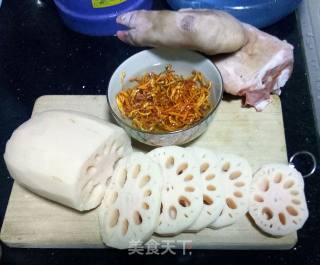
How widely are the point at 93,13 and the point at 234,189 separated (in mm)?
649

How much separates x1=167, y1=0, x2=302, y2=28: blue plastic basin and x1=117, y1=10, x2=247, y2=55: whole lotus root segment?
202mm

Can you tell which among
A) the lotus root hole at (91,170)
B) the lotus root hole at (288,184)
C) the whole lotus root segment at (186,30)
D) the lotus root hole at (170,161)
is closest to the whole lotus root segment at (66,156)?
the lotus root hole at (91,170)

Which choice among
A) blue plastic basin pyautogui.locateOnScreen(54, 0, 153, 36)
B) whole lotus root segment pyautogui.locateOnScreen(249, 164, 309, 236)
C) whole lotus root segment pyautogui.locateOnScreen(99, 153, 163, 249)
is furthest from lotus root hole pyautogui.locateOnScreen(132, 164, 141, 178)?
blue plastic basin pyautogui.locateOnScreen(54, 0, 153, 36)

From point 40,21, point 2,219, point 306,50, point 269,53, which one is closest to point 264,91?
point 269,53

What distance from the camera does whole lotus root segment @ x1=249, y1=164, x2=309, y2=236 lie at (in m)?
0.77

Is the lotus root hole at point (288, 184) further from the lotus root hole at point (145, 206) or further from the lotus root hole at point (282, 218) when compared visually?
the lotus root hole at point (145, 206)

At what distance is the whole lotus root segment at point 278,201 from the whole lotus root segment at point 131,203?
0.19 meters

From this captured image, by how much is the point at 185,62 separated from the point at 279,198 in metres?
0.36

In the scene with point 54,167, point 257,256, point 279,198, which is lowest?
point 257,256

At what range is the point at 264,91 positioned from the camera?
0.94m

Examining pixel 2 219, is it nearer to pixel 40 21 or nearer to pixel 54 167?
pixel 54 167

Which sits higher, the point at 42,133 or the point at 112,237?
the point at 42,133

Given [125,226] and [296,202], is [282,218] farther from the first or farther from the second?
[125,226]

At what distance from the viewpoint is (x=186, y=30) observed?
84 centimetres
